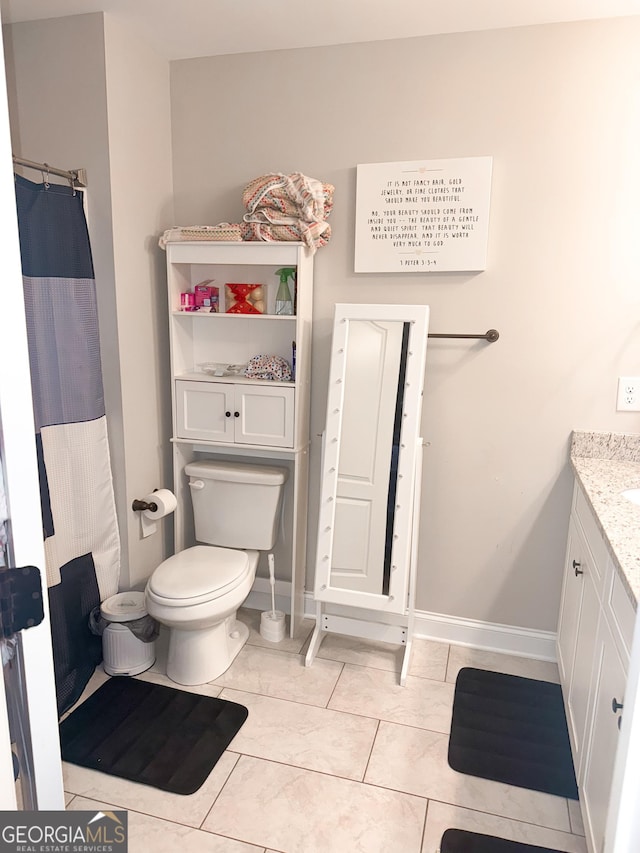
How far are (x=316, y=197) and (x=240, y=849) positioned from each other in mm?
2213

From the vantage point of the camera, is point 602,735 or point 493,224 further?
point 493,224

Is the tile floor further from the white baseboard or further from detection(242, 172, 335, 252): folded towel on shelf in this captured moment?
detection(242, 172, 335, 252): folded towel on shelf

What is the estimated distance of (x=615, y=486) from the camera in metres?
2.07

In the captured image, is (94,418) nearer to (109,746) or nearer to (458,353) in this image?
(109,746)

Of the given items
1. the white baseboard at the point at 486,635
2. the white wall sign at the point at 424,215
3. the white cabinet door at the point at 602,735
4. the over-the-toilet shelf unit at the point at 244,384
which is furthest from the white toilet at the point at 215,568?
the white cabinet door at the point at 602,735

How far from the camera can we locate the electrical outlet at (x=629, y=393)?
2336 mm

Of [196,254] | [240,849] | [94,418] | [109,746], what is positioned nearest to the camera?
[240,849]

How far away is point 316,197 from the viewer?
239cm

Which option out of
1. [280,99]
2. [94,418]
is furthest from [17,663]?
[280,99]

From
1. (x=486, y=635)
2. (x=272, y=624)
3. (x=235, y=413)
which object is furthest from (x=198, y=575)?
(x=486, y=635)

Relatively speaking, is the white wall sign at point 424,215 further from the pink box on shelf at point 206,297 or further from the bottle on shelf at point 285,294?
the pink box on shelf at point 206,297

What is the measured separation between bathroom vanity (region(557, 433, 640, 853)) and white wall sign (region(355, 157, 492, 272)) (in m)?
0.89

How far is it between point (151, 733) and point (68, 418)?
3.87 feet

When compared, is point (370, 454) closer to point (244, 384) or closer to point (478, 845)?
point (244, 384)
